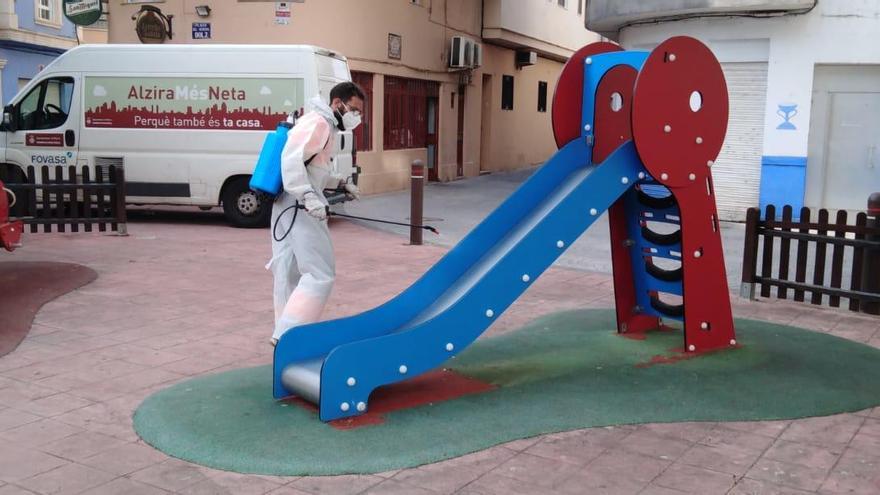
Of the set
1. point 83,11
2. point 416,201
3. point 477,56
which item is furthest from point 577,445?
point 477,56

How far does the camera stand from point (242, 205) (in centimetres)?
1285

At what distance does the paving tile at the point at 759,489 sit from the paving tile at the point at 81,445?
9.94ft

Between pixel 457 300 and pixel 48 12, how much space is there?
27.0 meters

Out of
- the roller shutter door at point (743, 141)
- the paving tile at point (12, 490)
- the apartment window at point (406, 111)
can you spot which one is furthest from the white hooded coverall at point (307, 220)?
the apartment window at point (406, 111)

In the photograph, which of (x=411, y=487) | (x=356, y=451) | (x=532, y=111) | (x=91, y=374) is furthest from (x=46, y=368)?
(x=532, y=111)

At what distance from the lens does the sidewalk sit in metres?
3.99

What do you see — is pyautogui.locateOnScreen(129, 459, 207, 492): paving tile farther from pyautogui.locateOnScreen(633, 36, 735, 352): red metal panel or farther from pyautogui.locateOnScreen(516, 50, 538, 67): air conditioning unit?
pyautogui.locateOnScreen(516, 50, 538, 67): air conditioning unit

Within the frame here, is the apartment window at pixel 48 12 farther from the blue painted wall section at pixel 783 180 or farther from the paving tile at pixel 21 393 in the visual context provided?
the paving tile at pixel 21 393

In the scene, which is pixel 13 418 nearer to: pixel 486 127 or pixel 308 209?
pixel 308 209

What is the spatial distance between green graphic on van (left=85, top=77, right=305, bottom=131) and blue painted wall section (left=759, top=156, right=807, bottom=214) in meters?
7.32

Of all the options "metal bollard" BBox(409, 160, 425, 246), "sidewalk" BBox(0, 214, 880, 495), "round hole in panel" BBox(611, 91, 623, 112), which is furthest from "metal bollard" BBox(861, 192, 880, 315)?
"metal bollard" BBox(409, 160, 425, 246)

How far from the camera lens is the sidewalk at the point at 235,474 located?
3.99m

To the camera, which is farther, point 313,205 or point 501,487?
point 313,205

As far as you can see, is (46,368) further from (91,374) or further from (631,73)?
(631,73)
